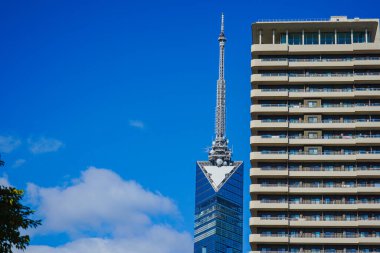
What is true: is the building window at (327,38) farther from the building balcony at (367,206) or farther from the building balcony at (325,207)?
the building balcony at (325,207)

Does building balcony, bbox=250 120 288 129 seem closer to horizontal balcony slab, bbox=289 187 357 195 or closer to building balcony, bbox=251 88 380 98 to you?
building balcony, bbox=251 88 380 98

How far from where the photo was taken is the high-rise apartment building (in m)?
150

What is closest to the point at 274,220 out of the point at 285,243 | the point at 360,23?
the point at 285,243

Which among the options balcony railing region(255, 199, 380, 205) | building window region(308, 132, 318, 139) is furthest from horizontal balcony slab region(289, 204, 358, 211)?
building window region(308, 132, 318, 139)

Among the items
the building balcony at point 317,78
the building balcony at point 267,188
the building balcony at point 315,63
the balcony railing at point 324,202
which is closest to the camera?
the building balcony at point 267,188

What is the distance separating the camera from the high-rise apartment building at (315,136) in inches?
5896

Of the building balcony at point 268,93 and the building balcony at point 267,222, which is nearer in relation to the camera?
the building balcony at point 267,222

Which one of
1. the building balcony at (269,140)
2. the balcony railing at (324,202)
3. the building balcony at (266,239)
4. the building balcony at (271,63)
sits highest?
the building balcony at (271,63)

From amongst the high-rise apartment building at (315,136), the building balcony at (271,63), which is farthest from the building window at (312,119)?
the building balcony at (271,63)

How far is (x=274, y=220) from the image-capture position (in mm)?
149750

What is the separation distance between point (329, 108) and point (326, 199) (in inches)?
621

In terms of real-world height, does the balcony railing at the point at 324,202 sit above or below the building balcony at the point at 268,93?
below

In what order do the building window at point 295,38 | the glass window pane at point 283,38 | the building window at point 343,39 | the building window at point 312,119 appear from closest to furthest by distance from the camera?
1. the building window at point 312,119
2. the building window at point 343,39
3. the building window at point 295,38
4. the glass window pane at point 283,38

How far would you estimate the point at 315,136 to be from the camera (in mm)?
157000
